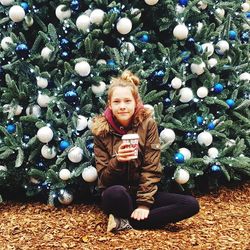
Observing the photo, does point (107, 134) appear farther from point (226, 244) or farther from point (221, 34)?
point (221, 34)

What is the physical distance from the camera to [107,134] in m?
4.43

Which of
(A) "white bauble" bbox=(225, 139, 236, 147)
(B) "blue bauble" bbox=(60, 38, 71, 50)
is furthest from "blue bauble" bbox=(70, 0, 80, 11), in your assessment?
(A) "white bauble" bbox=(225, 139, 236, 147)

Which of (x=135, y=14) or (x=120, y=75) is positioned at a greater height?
(x=135, y=14)

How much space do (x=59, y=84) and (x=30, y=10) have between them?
2.51 ft

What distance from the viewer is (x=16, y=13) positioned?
4883 mm

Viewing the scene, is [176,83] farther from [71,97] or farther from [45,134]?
[45,134]

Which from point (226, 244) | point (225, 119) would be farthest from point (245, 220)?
point (225, 119)

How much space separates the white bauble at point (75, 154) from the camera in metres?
4.74

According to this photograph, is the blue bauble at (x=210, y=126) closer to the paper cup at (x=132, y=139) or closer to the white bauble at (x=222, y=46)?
the white bauble at (x=222, y=46)

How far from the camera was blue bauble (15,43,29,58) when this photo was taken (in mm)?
4887

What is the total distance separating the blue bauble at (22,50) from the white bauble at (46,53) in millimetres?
146

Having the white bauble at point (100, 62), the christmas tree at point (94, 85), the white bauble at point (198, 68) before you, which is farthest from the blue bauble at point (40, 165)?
the white bauble at point (198, 68)

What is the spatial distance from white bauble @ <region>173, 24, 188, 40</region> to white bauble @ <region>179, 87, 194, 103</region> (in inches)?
19.2

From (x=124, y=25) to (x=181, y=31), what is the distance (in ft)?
1.82
